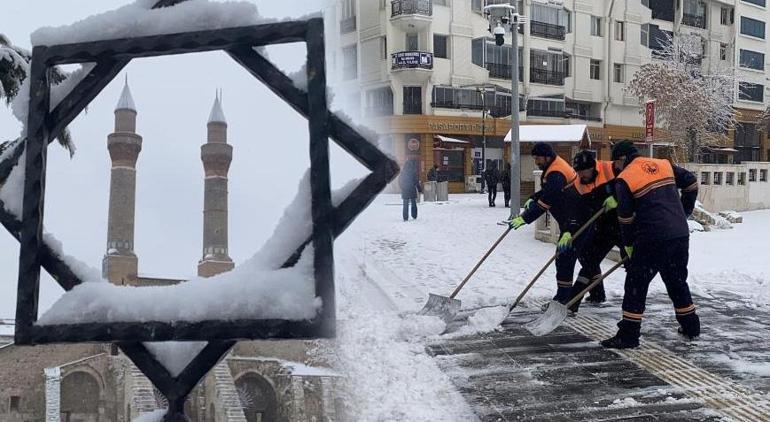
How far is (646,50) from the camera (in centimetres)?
3522

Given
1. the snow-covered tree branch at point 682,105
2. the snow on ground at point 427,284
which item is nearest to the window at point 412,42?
the snow-covered tree branch at point 682,105

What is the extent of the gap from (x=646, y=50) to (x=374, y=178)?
1469 inches

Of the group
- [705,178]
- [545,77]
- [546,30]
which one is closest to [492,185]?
[705,178]

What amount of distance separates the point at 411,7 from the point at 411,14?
0.33m

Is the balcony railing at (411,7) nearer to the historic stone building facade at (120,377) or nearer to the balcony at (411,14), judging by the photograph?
the balcony at (411,14)

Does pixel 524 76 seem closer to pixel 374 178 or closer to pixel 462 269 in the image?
pixel 462 269

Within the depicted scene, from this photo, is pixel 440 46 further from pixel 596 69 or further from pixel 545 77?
pixel 596 69

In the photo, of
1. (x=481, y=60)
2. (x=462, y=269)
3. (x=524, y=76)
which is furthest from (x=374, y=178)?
(x=524, y=76)

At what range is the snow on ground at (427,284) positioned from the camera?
169 inches

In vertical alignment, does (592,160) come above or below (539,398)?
above

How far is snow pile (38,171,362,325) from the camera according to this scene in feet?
4.24

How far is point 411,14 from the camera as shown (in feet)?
77.5

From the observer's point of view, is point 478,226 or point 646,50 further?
point 646,50

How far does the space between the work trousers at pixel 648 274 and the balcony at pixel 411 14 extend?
58.7ft
